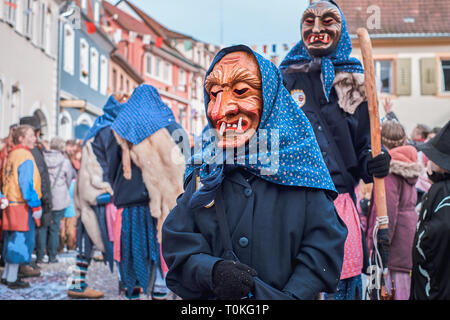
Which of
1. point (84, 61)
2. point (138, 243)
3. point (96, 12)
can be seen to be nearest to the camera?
point (138, 243)

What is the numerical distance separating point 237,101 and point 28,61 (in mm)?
15471

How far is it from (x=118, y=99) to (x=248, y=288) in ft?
14.2

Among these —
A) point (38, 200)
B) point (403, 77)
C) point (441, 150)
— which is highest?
point (403, 77)

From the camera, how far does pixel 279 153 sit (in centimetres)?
213

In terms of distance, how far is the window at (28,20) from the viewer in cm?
1550

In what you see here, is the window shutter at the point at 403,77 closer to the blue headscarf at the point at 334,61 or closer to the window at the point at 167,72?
the blue headscarf at the point at 334,61

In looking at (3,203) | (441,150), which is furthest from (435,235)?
(3,203)

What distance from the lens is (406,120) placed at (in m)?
20.9

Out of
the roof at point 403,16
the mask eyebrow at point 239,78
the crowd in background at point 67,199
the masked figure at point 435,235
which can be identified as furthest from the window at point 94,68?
the mask eyebrow at point 239,78

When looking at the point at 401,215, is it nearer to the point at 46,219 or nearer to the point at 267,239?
the point at 267,239

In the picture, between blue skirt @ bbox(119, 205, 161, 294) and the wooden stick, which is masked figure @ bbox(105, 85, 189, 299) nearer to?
blue skirt @ bbox(119, 205, 161, 294)

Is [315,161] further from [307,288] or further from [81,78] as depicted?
[81,78]

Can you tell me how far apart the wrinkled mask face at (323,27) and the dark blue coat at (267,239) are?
4.31 feet

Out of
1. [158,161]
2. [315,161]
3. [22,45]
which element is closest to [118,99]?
[158,161]
